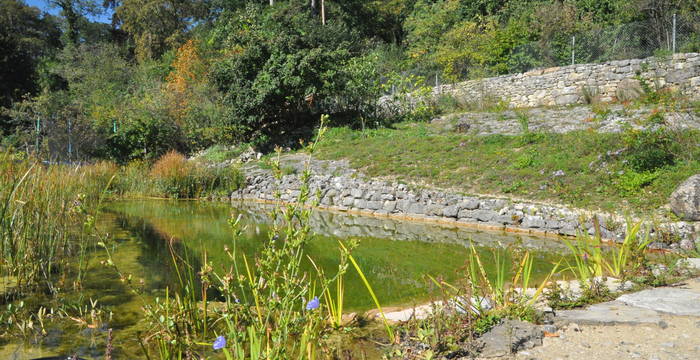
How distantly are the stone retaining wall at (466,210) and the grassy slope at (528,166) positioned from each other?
1.32 ft

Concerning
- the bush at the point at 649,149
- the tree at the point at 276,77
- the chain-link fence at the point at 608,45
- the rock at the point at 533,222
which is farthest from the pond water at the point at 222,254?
the chain-link fence at the point at 608,45

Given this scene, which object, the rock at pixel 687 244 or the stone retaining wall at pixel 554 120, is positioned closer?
the rock at pixel 687 244

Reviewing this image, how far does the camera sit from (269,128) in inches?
621

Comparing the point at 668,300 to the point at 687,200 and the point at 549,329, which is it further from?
the point at 687,200

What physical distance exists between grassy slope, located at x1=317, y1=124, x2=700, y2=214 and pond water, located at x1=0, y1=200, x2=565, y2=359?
1294 mm

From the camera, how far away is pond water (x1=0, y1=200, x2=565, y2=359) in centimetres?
300

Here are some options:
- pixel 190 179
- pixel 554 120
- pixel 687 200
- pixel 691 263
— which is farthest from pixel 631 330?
pixel 190 179

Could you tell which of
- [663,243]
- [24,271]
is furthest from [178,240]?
[663,243]

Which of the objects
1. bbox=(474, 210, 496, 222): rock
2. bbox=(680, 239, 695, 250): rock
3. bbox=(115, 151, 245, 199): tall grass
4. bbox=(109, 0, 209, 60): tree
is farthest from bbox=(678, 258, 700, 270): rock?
bbox=(109, 0, 209, 60): tree

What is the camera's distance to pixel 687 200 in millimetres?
6059

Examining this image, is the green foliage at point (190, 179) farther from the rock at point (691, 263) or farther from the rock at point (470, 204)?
the rock at point (691, 263)

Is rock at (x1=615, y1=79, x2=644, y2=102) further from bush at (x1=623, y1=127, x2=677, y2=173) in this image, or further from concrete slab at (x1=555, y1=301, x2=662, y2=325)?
concrete slab at (x1=555, y1=301, x2=662, y2=325)

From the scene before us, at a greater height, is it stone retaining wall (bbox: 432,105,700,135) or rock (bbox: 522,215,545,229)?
stone retaining wall (bbox: 432,105,700,135)

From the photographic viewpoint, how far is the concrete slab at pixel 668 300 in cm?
270
